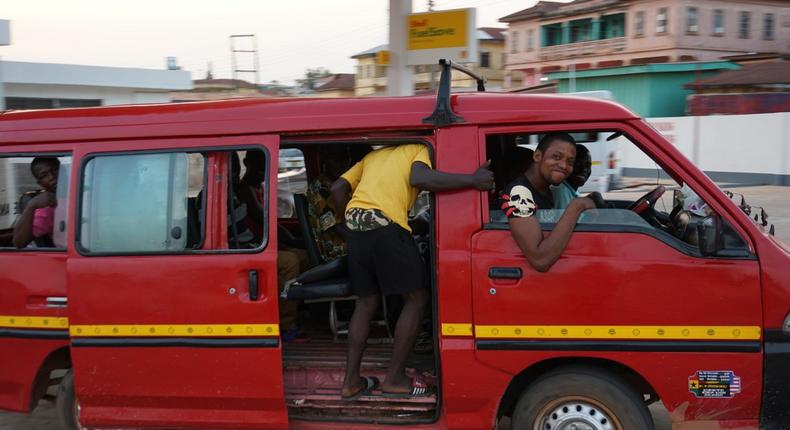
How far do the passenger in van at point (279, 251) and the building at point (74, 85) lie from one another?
1045 centimetres

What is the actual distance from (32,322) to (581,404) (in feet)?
9.89

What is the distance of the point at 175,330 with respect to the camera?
388 cm

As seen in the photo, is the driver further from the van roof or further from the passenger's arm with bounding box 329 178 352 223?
the passenger's arm with bounding box 329 178 352 223

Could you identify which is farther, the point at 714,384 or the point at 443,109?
the point at 443,109

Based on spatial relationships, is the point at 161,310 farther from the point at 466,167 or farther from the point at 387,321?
the point at 466,167

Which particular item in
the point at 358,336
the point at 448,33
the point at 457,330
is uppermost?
the point at 448,33

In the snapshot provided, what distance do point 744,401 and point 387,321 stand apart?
201cm

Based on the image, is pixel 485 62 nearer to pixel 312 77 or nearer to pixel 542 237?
pixel 312 77

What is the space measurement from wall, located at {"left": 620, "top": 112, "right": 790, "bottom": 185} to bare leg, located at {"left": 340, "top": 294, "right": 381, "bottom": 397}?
57.5ft

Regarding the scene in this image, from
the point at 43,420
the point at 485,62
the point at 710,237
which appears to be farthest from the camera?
the point at 485,62

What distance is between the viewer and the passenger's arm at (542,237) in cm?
351

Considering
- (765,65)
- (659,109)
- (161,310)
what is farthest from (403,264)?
(659,109)

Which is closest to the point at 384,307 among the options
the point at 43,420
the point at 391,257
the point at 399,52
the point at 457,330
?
the point at 391,257

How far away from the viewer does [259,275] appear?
382 centimetres
